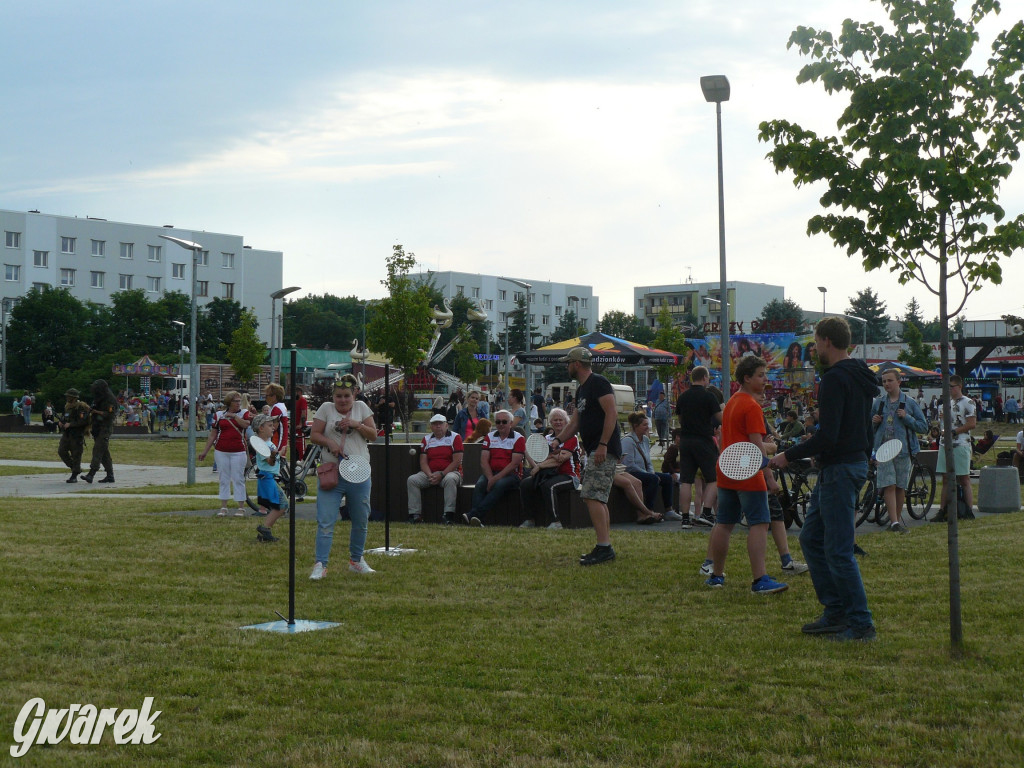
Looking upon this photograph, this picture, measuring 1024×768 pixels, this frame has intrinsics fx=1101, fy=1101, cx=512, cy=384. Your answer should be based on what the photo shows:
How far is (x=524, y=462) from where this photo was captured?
14.1 meters

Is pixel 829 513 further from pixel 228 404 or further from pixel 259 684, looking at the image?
pixel 228 404

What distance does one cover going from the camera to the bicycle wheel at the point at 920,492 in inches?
546

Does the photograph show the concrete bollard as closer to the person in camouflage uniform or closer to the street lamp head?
the street lamp head

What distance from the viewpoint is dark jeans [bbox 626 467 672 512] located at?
47.2 feet

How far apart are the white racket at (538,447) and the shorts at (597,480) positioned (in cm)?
188

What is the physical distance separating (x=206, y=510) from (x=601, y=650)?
1045 centimetres

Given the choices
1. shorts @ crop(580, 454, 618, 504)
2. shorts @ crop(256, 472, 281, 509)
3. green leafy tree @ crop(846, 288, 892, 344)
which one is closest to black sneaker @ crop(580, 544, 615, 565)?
shorts @ crop(580, 454, 618, 504)

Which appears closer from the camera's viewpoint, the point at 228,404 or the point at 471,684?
the point at 471,684

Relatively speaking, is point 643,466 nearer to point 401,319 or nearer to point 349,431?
point 349,431

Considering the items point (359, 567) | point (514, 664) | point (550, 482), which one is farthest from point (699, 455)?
point (514, 664)

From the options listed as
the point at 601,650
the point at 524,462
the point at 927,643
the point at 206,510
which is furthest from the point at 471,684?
the point at 206,510

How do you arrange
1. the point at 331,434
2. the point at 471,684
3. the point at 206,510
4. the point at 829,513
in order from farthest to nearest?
the point at 206,510
the point at 331,434
the point at 829,513
the point at 471,684

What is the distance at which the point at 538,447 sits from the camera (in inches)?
467

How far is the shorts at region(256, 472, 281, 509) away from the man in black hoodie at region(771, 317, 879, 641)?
7014mm
